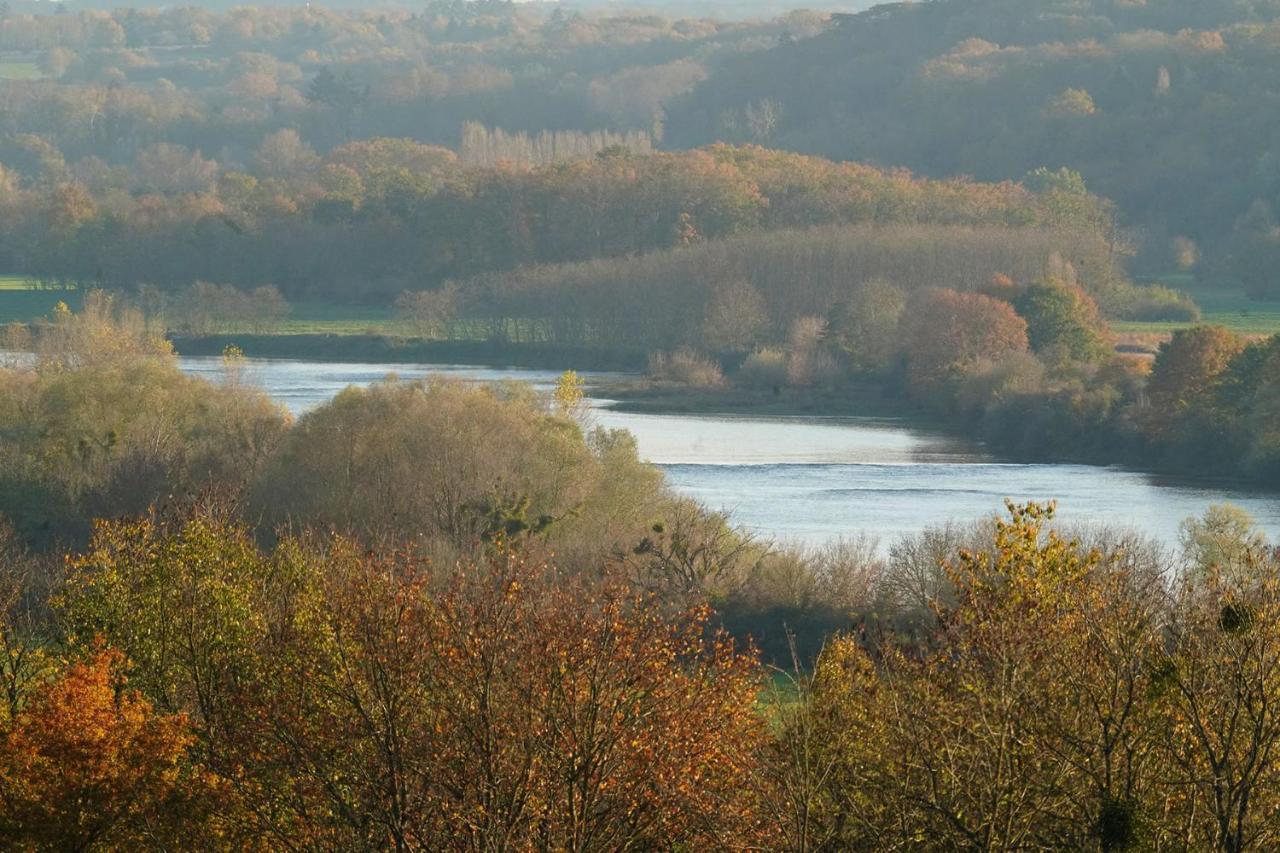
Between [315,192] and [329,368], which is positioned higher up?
[315,192]

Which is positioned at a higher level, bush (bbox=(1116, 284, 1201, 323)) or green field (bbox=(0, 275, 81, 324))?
bush (bbox=(1116, 284, 1201, 323))

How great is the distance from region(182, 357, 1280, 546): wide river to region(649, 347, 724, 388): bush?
10.3m

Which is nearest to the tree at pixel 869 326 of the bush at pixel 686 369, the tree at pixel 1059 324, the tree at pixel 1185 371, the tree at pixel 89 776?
the bush at pixel 686 369

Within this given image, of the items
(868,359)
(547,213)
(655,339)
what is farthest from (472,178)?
(868,359)

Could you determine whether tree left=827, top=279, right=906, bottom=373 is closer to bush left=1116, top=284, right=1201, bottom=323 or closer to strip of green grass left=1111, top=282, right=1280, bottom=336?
strip of green grass left=1111, top=282, right=1280, bottom=336

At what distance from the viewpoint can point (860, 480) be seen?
7312 centimetres

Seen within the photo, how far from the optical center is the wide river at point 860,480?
63.7 meters

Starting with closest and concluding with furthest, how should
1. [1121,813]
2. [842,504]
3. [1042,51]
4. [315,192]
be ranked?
[1121,813] → [842,504] → [315,192] → [1042,51]

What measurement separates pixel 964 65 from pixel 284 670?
177 m

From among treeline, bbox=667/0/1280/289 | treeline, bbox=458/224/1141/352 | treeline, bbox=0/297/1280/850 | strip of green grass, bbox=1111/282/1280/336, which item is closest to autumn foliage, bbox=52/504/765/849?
treeline, bbox=0/297/1280/850

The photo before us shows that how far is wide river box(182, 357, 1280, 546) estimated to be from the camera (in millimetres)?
63656

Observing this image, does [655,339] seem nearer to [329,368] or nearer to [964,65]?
[329,368]

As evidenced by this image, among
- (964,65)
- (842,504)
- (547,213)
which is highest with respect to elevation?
(964,65)

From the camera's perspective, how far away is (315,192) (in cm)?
16900
